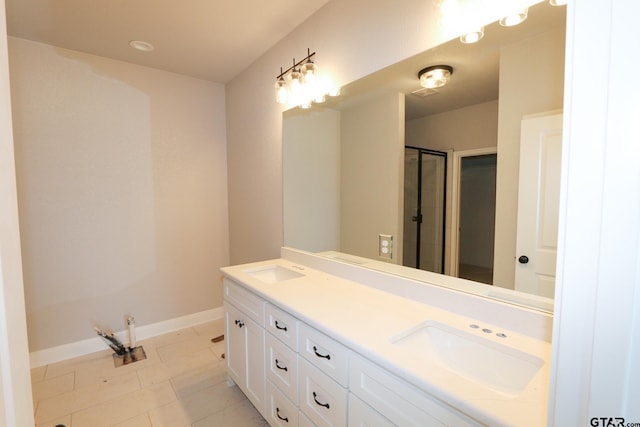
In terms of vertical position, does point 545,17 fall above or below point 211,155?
above

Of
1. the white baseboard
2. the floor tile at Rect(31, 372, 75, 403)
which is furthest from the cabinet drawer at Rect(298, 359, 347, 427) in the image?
the white baseboard

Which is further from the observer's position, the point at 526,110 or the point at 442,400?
the point at 526,110

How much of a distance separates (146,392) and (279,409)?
3.87ft

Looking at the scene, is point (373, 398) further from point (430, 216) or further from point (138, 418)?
point (138, 418)

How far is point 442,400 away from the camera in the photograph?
0.81 m

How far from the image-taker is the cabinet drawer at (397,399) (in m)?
0.83

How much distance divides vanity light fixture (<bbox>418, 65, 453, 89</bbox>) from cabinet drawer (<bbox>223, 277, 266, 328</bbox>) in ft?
4.65

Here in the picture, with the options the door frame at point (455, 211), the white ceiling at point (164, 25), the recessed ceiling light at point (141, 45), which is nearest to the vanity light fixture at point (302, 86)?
the white ceiling at point (164, 25)

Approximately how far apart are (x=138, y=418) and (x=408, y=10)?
2765 mm

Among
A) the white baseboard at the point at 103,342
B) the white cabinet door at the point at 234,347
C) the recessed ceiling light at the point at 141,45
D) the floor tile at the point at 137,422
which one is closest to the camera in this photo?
the floor tile at the point at 137,422

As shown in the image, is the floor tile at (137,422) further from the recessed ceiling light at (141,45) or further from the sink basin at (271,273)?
the recessed ceiling light at (141,45)

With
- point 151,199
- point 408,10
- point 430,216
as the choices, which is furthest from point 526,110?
point 151,199

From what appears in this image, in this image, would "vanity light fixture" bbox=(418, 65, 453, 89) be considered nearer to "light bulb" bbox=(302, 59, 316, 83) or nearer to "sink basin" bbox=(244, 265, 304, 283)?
"light bulb" bbox=(302, 59, 316, 83)

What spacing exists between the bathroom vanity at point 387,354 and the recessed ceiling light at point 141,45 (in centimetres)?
200
